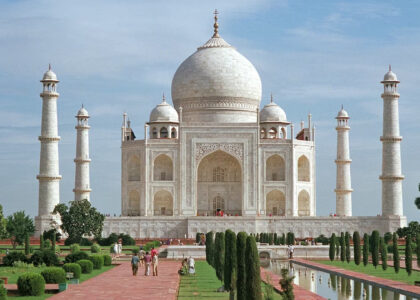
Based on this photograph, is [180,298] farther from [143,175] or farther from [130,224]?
[143,175]

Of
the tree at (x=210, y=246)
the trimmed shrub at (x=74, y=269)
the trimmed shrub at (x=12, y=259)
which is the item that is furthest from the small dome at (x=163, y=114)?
the trimmed shrub at (x=74, y=269)

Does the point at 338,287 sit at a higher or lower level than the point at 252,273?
lower

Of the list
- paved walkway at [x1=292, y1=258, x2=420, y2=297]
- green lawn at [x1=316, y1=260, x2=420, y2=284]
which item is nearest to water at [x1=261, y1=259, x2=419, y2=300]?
paved walkway at [x1=292, y1=258, x2=420, y2=297]

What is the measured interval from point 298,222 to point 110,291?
20363 mm

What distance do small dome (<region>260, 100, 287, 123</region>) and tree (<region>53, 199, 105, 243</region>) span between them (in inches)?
424

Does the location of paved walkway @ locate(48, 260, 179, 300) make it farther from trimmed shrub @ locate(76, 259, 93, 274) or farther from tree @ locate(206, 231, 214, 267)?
tree @ locate(206, 231, 214, 267)

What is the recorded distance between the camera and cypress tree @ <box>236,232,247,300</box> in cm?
1288

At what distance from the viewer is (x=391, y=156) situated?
35.1m

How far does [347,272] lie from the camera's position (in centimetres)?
2016

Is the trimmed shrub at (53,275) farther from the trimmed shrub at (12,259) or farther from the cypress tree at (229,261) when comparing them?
the trimmed shrub at (12,259)

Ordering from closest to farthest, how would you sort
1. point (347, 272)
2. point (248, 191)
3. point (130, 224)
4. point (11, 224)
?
point (347, 272), point (11, 224), point (130, 224), point (248, 191)

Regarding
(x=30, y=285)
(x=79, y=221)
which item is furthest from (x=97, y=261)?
(x=79, y=221)

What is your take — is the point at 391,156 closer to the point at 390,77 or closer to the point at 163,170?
the point at 390,77

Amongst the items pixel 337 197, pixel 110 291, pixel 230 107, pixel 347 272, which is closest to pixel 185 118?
pixel 230 107
